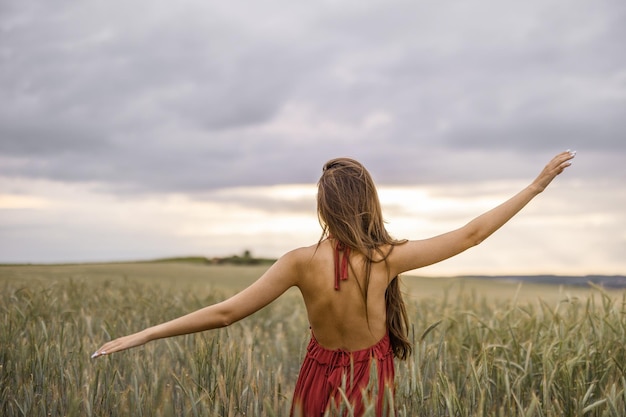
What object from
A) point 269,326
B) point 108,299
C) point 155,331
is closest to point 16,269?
point 108,299

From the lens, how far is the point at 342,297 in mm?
2777

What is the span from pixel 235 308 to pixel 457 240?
97 cm

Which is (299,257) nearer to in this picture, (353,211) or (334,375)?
(353,211)

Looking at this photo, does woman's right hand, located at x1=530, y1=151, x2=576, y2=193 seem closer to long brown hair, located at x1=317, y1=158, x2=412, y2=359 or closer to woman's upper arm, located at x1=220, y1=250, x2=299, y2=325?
long brown hair, located at x1=317, y1=158, x2=412, y2=359

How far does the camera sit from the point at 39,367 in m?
3.86

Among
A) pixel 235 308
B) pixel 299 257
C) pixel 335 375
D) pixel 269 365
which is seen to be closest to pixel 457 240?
pixel 299 257

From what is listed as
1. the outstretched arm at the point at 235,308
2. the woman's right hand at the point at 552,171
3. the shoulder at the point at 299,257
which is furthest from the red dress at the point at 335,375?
the woman's right hand at the point at 552,171

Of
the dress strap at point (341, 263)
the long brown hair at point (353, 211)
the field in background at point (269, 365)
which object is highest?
the long brown hair at point (353, 211)

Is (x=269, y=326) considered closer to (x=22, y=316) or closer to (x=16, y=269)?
(x=22, y=316)

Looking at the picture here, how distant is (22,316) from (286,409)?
11.3ft

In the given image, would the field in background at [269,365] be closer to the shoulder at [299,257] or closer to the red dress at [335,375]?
the red dress at [335,375]

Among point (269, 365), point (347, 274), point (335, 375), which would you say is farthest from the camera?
point (269, 365)

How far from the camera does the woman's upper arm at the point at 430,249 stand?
2760mm

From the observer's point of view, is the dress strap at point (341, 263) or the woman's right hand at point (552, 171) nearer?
the dress strap at point (341, 263)
